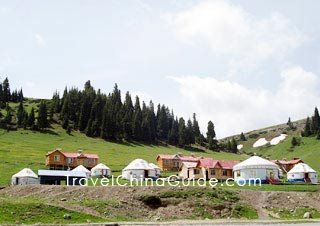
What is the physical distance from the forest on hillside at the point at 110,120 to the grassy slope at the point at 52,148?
199 inches

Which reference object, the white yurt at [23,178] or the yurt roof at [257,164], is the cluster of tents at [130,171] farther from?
the yurt roof at [257,164]

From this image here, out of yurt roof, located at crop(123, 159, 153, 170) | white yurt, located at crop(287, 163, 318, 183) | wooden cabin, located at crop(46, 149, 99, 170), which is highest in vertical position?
wooden cabin, located at crop(46, 149, 99, 170)

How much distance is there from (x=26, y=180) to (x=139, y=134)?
2874 inches

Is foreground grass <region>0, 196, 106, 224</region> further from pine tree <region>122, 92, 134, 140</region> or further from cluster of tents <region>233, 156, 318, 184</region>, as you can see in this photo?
pine tree <region>122, 92, 134, 140</region>

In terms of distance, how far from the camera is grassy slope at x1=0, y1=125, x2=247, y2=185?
8194 centimetres

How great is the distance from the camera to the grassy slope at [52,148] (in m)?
81.9

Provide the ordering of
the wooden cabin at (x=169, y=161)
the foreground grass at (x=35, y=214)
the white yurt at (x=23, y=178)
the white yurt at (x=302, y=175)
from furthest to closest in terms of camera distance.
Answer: the wooden cabin at (x=169, y=161), the white yurt at (x=302, y=175), the white yurt at (x=23, y=178), the foreground grass at (x=35, y=214)

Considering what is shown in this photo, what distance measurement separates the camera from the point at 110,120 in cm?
13212

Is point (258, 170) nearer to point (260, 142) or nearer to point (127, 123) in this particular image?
point (127, 123)

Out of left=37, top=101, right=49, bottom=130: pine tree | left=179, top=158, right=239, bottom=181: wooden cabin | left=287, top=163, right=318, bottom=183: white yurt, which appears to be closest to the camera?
left=179, top=158, right=239, bottom=181: wooden cabin

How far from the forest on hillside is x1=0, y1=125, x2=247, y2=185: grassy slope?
504 cm

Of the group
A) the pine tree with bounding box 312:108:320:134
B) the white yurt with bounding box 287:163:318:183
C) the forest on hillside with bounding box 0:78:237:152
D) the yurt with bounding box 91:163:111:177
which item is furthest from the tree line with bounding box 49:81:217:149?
the white yurt with bounding box 287:163:318:183

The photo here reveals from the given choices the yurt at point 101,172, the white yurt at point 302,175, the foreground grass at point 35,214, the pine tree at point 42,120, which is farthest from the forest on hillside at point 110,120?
the foreground grass at point 35,214

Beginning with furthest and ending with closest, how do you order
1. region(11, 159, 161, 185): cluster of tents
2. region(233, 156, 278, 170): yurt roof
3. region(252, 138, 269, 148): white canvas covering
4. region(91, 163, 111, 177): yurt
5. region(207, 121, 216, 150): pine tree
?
region(252, 138, 269, 148): white canvas covering → region(207, 121, 216, 150): pine tree → region(91, 163, 111, 177): yurt → region(11, 159, 161, 185): cluster of tents → region(233, 156, 278, 170): yurt roof
